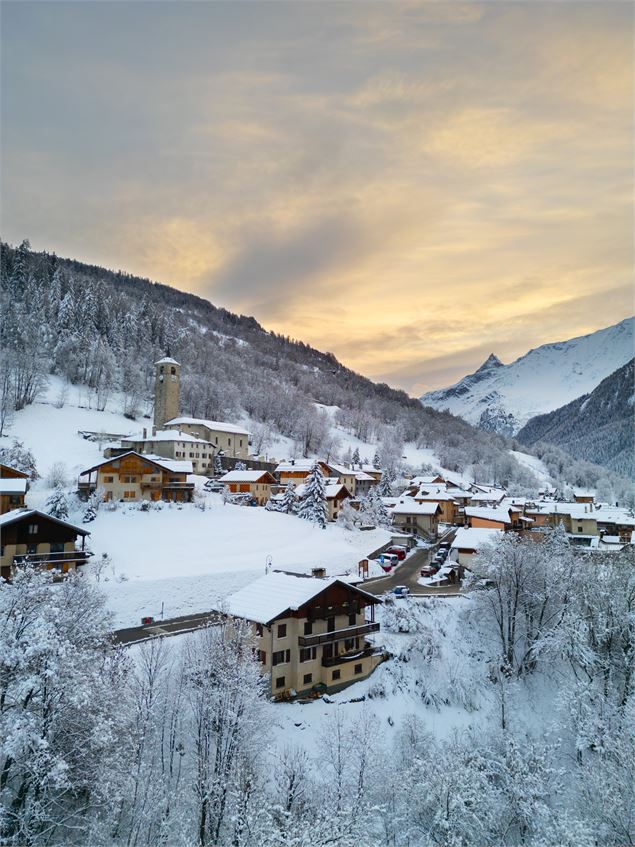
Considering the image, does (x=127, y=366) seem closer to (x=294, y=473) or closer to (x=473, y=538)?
(x=294, y=473)

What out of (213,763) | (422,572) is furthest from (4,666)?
(422,572)

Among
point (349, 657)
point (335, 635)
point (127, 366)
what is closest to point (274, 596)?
point (335, 635)

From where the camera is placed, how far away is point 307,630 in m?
31.7

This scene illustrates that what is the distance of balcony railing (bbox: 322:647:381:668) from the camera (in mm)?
32031

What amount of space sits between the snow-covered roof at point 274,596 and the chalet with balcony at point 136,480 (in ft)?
81.9

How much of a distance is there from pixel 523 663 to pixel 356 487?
211ft

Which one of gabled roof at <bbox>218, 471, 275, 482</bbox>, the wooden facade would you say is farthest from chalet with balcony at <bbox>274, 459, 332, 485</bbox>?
the wooden facade

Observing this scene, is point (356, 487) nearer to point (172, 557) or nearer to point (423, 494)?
point (423, 494)

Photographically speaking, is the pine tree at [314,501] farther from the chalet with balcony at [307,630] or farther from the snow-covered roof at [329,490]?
the chalet with balcony at [307,630]

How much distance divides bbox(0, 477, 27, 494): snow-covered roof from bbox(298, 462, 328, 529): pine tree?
29853 mm

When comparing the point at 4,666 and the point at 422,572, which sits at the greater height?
the point at 4,666

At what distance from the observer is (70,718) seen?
18.3 metres

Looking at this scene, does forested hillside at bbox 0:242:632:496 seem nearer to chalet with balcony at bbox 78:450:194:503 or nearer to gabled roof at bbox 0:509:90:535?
chalet with balcony at bbox 78:450:194:503

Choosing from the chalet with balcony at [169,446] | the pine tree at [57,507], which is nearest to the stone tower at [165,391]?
the chalet with balcony at [169,446]
